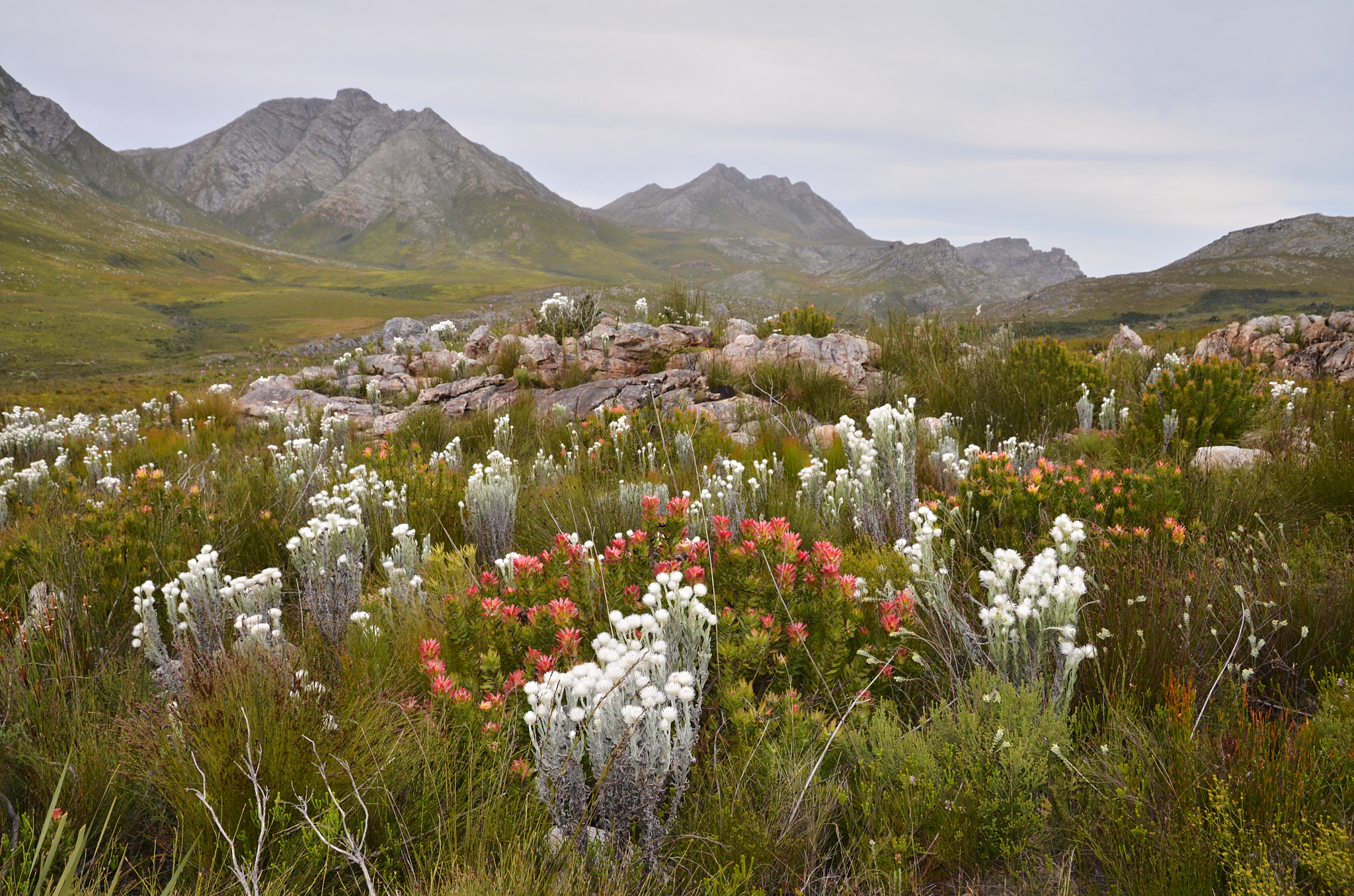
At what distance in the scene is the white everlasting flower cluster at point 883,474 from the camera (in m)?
4.31

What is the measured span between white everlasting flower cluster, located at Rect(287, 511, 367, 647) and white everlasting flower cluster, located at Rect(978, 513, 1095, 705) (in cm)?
340

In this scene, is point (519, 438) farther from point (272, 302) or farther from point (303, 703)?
point (272, 302)

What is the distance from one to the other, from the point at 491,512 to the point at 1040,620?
3815mm

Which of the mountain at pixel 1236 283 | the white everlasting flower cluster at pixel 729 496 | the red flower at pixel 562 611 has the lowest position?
the red flower at pixel 562 611

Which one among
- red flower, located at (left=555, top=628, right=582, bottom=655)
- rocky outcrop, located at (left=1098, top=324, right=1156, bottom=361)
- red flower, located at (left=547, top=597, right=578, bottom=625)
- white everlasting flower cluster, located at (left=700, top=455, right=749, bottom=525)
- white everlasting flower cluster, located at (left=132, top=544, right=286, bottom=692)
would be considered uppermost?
rocky outcrop, located at (left=1098, top=324, right=1156, bottom=361)

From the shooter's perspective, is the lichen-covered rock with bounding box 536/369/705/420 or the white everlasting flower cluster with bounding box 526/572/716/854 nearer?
the white everlasting flower cluster with bounding box 526/572/716/854

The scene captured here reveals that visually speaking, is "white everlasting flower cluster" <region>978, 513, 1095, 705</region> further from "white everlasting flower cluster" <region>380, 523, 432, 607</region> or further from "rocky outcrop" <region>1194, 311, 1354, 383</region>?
"rocky outcrop" <region>1194, 311, 1354, 383</region>

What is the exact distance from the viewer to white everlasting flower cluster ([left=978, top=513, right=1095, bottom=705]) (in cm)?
221

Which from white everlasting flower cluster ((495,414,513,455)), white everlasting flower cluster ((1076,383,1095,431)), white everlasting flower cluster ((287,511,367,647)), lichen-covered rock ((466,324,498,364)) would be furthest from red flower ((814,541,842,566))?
lichen-covered rock ((466,324,498,364))

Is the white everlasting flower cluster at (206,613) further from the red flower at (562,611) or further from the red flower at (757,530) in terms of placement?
the red flower at (757,530)

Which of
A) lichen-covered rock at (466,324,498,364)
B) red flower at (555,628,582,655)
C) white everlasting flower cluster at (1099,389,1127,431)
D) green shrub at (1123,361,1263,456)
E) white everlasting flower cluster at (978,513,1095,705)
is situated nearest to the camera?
white everlasting flower cluster at (978,513,1095,705)

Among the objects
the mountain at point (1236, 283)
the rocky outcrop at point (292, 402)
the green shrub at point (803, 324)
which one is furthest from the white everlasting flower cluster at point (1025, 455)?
the mountain at point (1236, 283)

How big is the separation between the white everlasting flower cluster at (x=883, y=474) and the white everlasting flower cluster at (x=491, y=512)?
8.70 ft

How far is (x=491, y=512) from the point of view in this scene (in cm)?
486
